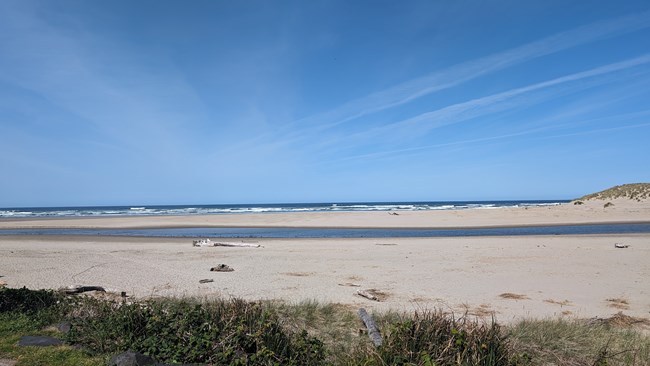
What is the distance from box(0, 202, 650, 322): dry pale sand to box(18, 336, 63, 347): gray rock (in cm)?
384

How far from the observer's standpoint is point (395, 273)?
13.2m

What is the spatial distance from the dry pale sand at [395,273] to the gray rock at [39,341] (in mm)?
3839

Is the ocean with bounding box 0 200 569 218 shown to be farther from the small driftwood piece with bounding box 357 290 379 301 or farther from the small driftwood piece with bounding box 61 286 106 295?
the small driftwood piece with bounding box 357 290 379 301

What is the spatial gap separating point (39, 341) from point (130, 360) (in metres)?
1.91

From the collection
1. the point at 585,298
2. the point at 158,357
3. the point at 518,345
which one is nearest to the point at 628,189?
the point at 585,298

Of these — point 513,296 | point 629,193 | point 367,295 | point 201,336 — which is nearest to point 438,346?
point 201,336

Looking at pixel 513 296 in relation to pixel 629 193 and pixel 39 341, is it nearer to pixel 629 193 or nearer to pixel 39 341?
pixel 39 341

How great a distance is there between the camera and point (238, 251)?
1880 centimetres

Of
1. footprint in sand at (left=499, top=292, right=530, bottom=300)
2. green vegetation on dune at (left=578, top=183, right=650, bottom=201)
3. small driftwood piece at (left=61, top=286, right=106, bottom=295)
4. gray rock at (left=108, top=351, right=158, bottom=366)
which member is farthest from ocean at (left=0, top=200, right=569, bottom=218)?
gray rock at (left=108, top=351, right=158, bottom=366)

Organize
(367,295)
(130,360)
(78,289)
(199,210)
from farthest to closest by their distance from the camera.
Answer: (199,210)
(367,295)
(78,289)
(130,360)

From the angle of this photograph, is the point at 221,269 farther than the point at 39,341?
Yes

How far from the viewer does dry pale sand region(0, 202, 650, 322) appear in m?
9.72

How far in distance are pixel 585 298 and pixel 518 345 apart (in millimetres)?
5430

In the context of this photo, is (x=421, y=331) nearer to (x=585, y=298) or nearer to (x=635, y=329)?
(x=635, y=329)
